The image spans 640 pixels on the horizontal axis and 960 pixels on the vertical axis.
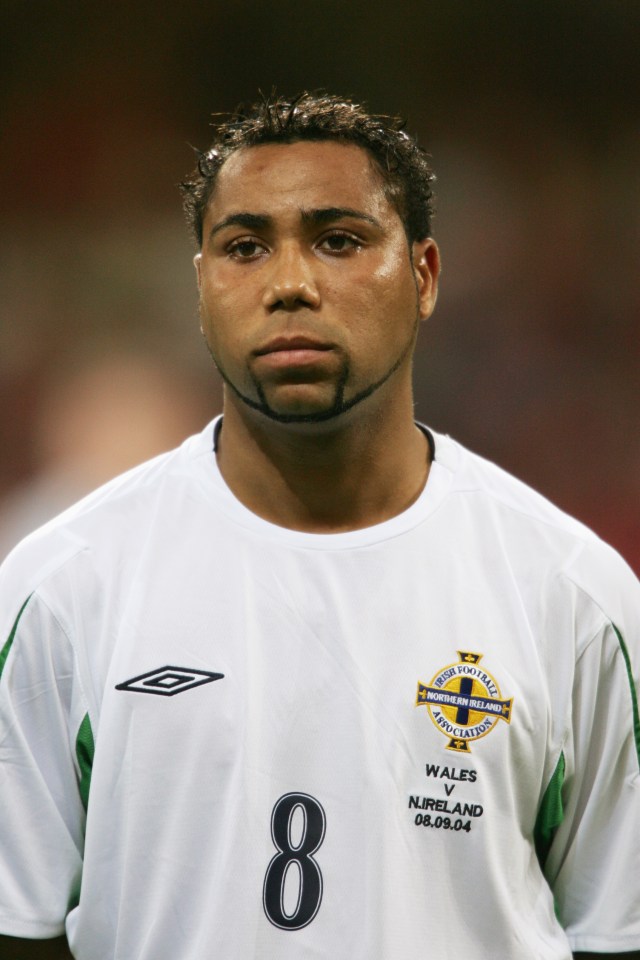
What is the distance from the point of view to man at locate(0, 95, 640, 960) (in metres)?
1.39

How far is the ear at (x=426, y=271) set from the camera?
1670 millimetres

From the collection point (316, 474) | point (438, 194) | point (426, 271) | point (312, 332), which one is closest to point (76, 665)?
point (316, 474)

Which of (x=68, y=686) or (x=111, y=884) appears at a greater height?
(x=68, y=686)

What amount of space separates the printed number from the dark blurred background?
3.05m

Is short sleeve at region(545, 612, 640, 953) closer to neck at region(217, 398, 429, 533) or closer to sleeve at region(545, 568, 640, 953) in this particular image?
sleeve at region(545, 568, 640, 953)

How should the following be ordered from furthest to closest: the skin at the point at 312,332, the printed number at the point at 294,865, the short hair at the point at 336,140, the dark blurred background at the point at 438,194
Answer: the dark blurred background at the point at 438,194, the short hair at the point at 336,140, the skin at the point at 312,332, the printed number at the point at 294,865

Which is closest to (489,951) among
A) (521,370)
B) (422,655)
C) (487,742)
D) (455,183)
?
(487,742)

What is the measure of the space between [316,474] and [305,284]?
0.88 feet

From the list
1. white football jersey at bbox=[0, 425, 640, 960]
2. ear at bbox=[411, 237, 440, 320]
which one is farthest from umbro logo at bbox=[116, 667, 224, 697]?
ear at bbox=[411, 237, 440, 320]

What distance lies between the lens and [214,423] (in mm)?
1672

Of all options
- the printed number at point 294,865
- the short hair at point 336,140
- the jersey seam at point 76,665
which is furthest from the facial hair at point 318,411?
the printed number at point 294,865

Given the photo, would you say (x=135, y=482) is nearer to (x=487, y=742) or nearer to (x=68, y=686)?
(x=68, y=686)

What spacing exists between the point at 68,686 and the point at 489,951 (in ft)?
2.08

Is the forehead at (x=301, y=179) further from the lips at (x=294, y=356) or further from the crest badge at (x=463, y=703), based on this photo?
the crest badge at (x=463, y=703)
